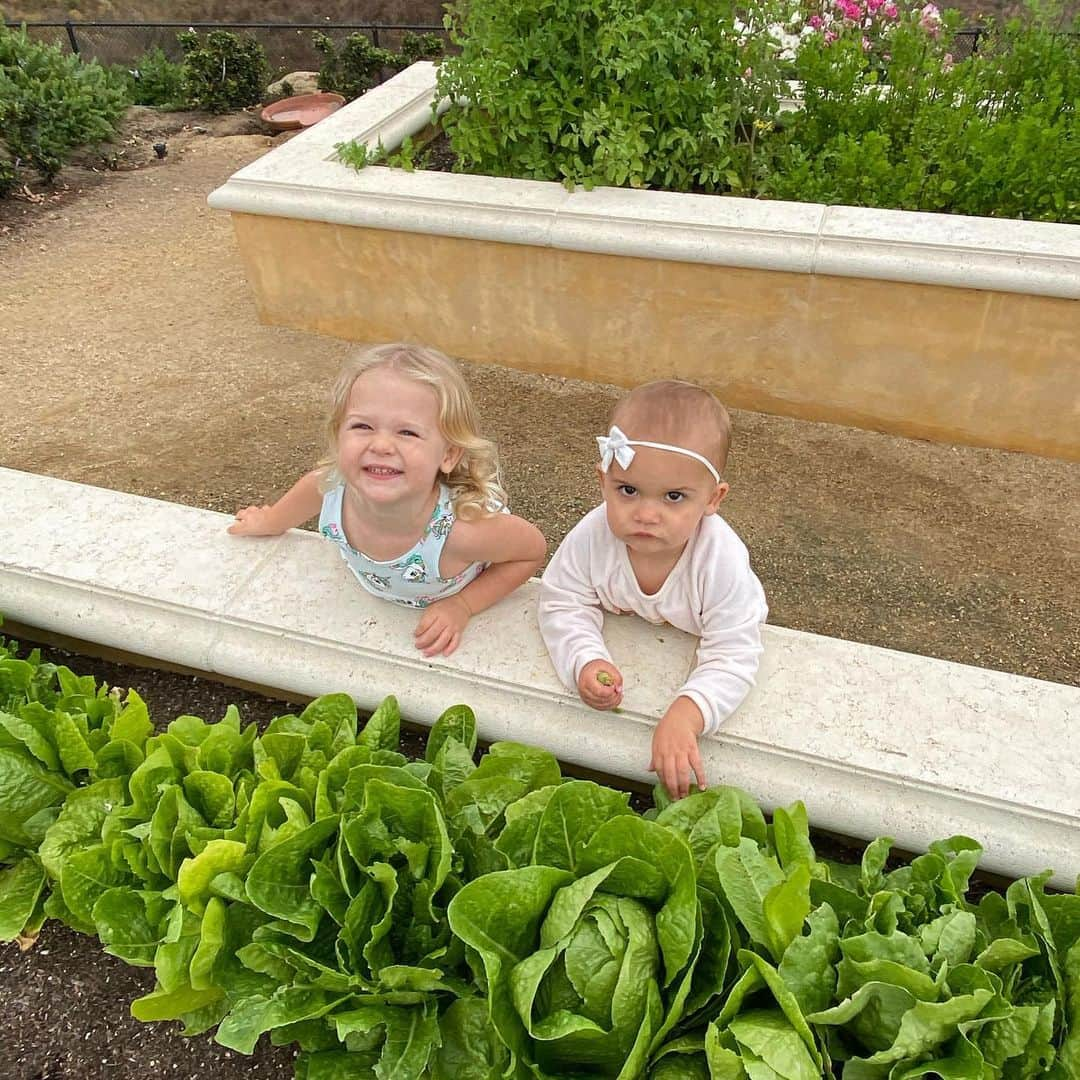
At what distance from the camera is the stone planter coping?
1.72 m

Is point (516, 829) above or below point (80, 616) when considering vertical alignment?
above

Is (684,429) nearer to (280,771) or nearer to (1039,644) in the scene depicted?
(280,771)

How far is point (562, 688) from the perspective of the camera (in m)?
1.93

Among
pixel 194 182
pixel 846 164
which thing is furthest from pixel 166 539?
pixel 194 182

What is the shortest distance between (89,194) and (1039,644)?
614cm

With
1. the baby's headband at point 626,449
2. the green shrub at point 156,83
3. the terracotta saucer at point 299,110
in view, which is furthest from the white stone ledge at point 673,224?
the green shrub at point 156,83

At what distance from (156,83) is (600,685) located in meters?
9.03

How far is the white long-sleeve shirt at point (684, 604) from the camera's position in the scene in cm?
183

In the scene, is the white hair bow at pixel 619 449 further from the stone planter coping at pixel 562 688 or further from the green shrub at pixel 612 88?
the green shrub at pixel 612 88

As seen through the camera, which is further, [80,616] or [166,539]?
[166,539]

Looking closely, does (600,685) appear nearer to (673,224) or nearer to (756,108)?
(673,224)

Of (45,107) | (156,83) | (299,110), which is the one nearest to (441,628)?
(45,107)

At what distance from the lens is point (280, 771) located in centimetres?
176

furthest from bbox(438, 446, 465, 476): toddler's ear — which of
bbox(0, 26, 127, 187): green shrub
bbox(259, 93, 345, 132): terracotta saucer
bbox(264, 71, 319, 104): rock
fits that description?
bbox(264, 71, 319, 104): rock
